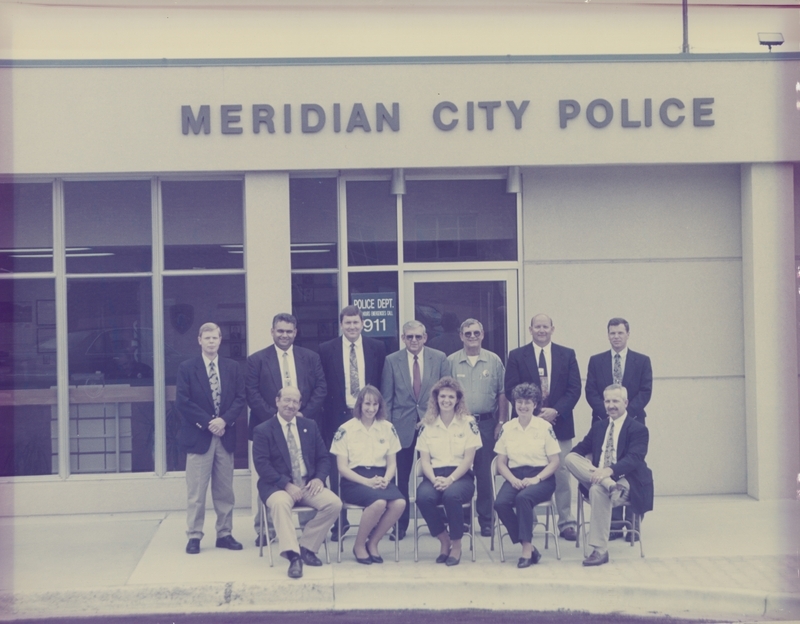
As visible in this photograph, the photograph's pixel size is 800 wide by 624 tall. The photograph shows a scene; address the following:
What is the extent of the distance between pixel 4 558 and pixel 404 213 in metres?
4.82

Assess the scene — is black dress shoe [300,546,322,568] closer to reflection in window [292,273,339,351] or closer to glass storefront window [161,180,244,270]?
reflection in window [292,273,339,351]

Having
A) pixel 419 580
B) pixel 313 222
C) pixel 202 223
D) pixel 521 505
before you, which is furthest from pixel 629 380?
pixel 202 223

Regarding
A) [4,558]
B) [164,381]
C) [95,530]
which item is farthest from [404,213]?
[4,558]

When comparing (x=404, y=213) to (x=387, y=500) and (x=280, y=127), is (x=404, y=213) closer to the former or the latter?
(x=280, y=127)

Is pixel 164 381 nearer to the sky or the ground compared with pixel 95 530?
nearer to the sky

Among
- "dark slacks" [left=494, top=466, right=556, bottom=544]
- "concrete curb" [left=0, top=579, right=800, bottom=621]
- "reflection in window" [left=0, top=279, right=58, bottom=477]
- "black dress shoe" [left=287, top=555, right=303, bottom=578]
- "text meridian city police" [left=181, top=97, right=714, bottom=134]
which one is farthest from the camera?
"reflection in window" [left=0, top=279, right=58, bottom=477]

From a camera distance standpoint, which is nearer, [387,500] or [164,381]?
[387,500]

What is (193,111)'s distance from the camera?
29.9ft

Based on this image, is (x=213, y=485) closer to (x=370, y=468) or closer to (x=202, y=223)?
(x=370, y=468)

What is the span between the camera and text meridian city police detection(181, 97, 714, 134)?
9.12 meters

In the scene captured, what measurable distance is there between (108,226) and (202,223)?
0.93 metres

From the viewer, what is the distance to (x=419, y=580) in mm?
6906

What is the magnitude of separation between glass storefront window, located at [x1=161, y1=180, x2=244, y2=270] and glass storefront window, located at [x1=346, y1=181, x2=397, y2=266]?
43.8 inches

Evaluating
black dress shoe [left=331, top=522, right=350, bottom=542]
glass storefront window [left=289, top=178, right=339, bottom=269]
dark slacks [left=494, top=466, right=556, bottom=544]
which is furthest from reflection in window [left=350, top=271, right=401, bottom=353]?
dark slacks [left=494, top=466, right=556, bottom=544]
